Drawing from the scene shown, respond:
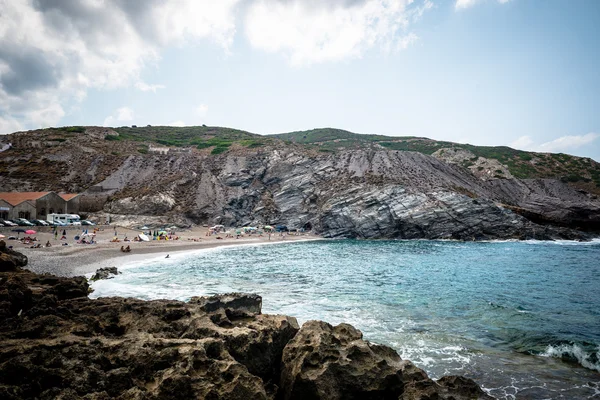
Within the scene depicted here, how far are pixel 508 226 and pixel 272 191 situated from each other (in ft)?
169

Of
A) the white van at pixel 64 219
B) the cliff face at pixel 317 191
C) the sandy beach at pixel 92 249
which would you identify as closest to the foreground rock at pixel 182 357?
the sandy beach at pixel 92 249

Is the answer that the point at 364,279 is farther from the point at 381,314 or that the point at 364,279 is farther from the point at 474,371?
the point at 474,371

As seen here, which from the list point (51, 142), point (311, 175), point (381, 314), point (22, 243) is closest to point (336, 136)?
point (311, 175)

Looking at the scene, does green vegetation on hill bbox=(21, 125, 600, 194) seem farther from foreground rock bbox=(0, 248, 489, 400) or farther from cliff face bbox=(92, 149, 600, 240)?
foreground rock bbox=(0, 248, 489, 400)

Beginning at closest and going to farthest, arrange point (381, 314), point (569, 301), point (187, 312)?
point (187, 312) < point (381, 314) < point (569, 301)

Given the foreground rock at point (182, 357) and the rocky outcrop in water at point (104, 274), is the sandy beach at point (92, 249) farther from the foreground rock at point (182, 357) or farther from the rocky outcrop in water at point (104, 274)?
the foreground rock at point (182, 357)

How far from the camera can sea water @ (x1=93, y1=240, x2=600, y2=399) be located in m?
9.86

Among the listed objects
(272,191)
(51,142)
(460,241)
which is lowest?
(460,241)

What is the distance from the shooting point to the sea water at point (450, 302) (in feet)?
32.3

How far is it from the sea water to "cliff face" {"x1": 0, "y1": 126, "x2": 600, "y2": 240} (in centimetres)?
2679

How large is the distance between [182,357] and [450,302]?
53.3 feet

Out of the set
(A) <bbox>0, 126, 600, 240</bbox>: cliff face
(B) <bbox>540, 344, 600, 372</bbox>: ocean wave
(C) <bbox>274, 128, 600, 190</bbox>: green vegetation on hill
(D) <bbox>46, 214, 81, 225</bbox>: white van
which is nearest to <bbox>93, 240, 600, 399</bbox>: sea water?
(B) <bbox>540, 344, 600, 372</bbox>: ocean wave

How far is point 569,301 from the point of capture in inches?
693

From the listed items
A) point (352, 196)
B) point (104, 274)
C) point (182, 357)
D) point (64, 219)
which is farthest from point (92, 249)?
point (352, 196)
